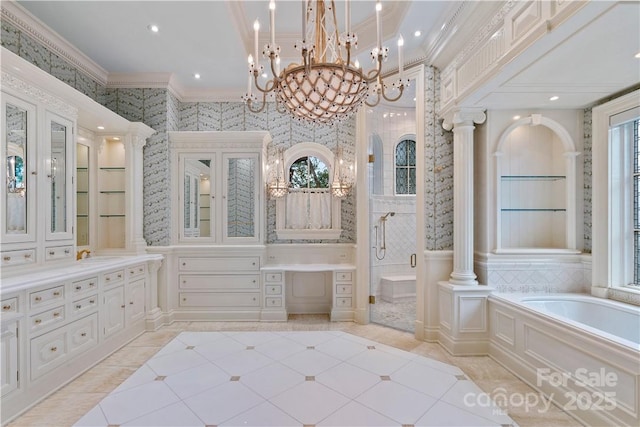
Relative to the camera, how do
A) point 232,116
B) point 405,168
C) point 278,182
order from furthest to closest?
point 405,168, point 232,116, point 278,182

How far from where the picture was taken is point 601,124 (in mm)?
2889

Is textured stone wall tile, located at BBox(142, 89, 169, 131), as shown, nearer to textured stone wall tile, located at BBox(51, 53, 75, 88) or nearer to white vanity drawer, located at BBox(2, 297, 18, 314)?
textured stone wall tile, located at BBox(51, 53, 75, 88)

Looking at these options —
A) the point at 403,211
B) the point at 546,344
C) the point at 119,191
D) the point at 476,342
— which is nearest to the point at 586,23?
the point at 546,344

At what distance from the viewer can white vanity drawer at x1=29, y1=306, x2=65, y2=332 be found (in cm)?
226

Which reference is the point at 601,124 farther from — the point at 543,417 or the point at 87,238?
the point at 87,238

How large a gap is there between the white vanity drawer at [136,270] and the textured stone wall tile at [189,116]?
203 centimetres

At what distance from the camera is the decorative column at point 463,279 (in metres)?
3.01

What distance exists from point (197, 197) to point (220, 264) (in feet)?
3.20

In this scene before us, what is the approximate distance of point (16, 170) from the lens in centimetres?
239

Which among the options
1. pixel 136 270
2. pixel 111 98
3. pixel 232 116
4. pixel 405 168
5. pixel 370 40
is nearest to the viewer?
pixel 370 40

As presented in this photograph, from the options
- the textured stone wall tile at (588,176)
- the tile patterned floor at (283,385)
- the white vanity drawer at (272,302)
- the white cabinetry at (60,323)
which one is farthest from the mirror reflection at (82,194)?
the textured stone wall tile at (588,176)

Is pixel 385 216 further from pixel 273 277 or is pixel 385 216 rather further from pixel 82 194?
pixel 82 194

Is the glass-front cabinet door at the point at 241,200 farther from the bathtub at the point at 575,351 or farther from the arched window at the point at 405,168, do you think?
the bathtub at the point at 575,351

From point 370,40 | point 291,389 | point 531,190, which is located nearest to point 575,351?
point 531,190
